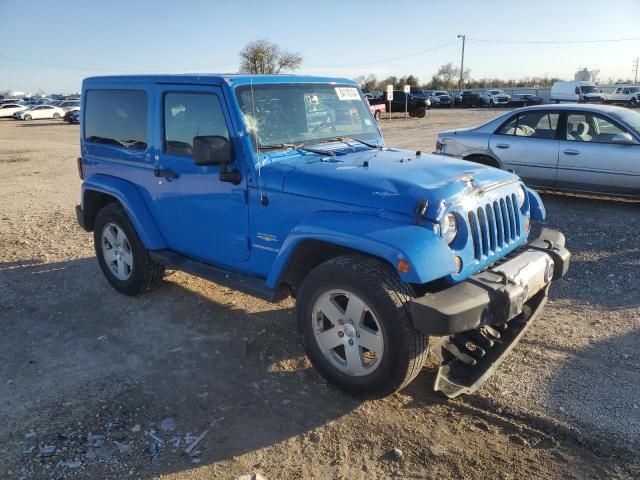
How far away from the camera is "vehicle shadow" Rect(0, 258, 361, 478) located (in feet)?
10.4

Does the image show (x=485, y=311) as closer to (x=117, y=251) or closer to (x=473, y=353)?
(x=473, y=353)

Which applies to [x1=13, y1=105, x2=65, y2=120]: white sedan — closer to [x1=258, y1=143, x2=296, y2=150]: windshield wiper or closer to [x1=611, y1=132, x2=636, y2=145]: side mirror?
[x1=611, y1=132, x2=636, y2=145]: side mirror

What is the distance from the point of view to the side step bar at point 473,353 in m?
3.38

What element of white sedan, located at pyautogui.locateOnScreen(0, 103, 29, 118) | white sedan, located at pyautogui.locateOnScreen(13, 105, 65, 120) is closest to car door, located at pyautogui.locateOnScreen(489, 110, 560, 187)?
white sedan, located at pyautogui.locateOnScreen(13, 105, 65, 120)

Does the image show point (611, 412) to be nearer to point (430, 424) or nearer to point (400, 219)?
point (430, 424)

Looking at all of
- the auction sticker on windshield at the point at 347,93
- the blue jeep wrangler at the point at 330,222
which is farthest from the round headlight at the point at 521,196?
the auction sticker on windshield at the point at 347,93

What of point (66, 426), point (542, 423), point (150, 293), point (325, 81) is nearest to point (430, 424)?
point (542, 423)

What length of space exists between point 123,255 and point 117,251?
0.37ft

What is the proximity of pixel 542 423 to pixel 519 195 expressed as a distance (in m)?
1.69

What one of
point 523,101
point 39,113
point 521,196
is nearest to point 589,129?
point 521,196

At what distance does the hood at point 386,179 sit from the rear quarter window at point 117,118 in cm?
164

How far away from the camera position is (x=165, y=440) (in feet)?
10.4

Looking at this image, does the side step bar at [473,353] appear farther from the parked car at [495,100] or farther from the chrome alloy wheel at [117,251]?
the parked car at [495,100]

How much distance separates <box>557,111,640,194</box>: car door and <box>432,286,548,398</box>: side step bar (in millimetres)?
4822
